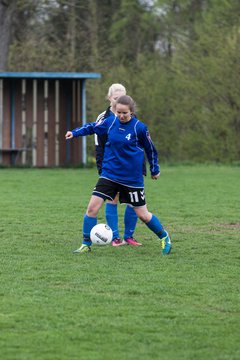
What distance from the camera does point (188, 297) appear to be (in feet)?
21.1

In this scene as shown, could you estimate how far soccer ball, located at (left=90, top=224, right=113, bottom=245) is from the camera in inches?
340

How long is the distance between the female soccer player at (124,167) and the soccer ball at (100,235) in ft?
0.43

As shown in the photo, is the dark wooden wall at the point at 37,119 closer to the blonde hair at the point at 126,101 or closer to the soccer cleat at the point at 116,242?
the soccer cleat at the point at 116,242

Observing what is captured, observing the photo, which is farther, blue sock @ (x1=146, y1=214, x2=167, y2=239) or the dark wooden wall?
the dark wooden wall

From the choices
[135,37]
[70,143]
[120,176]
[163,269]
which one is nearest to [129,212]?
[120,176]

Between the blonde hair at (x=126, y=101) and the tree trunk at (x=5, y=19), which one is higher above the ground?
the tree trunk at (x=5, y=19)

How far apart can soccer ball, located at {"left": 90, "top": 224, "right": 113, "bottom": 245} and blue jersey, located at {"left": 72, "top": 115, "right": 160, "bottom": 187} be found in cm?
49

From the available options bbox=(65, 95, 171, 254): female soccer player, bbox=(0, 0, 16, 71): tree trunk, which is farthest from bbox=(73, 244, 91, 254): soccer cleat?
bbox=(0, 0, 16, 71): tree trunk

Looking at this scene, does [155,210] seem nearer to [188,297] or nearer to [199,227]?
[199,227]

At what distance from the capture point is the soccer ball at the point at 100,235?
8625mm

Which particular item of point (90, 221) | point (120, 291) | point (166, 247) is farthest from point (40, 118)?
point (120, 291)

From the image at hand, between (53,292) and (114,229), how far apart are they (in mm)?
2919

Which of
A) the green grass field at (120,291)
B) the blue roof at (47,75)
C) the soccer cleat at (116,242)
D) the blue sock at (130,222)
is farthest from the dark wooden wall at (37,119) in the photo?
the soccer cleat at (116,242)

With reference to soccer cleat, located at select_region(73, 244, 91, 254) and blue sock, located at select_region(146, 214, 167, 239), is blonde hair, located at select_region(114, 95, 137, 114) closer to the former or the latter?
blue sock, located at select_region(146, 214, 167, 239)
